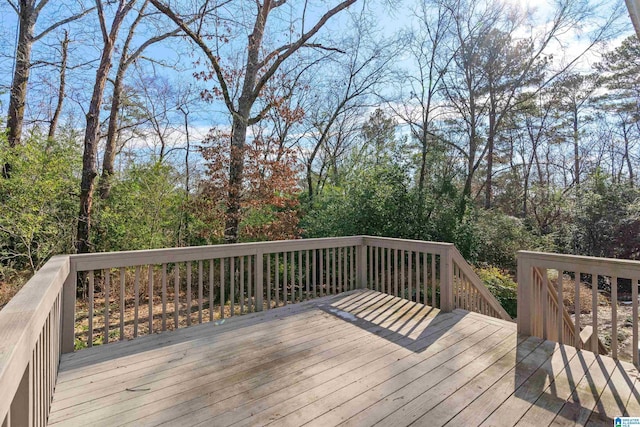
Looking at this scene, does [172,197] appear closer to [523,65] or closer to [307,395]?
[307,395]

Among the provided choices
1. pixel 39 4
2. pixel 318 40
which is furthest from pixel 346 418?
pixel 39 4

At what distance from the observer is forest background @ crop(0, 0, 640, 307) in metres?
5.54

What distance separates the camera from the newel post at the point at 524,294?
2.84 metres

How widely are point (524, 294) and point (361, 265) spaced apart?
2132mm

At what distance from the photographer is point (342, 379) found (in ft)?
7.07

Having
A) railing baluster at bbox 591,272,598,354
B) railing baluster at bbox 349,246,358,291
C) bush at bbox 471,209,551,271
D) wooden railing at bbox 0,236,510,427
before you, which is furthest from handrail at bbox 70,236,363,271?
bush at bbox 471,209,551,271

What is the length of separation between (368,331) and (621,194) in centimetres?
1107

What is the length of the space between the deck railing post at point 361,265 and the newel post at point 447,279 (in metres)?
1.22

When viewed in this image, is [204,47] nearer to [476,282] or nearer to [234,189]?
[234,189]

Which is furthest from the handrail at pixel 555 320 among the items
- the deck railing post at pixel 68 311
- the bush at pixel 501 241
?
the bush at pixel 501 241

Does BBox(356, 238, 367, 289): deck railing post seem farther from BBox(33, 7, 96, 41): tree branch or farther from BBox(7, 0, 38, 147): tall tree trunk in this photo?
BBox(33, 7, 96, 41): tree branch

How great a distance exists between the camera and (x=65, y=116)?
8383 mm

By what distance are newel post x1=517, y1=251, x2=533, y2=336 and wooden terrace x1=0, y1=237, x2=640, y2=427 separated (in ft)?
0.14

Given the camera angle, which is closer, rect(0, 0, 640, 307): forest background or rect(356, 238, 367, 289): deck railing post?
rect(356, 238, 367, 289): deck railing post
